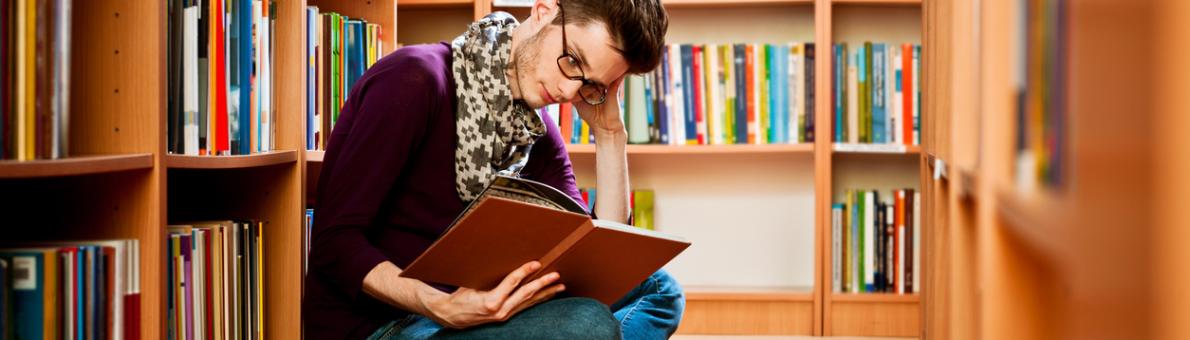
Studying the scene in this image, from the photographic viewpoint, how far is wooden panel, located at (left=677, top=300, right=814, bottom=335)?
2750 millimetres

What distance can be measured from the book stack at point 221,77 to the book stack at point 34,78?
0.26m

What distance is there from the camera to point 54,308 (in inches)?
37.4

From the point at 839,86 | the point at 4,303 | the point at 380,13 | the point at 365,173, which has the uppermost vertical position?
the point at 380,13

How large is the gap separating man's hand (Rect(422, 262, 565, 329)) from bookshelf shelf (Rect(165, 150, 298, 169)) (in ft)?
0.99

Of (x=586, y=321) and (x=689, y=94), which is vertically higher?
(x=689, y=94)

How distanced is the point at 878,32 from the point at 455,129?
5.75 feet

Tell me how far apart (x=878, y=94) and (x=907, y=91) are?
0.07 m

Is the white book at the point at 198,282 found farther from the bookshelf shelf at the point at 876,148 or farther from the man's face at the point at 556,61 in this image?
the bookshelf shelf at the point at 876,148

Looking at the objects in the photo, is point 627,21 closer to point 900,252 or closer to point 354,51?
point 354,51

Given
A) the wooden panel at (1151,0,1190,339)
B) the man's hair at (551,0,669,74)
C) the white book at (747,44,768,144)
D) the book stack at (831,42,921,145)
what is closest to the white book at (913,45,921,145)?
the book stack at (831,42,921,145)

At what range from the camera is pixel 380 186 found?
1.30 m

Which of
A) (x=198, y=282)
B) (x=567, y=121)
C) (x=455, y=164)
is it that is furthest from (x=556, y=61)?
(x=567, y=121)

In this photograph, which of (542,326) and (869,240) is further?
(869,240)

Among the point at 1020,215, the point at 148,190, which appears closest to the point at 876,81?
the point at 148,190
